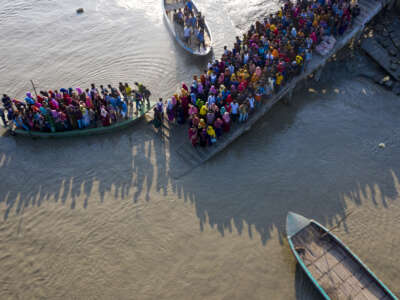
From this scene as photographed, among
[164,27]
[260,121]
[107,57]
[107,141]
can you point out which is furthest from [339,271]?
[164,27]

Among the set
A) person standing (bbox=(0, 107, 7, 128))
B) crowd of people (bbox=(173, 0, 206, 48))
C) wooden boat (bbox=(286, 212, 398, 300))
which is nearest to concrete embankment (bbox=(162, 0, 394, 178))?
wooden boat (bbox=(286, 212, 398, 300))

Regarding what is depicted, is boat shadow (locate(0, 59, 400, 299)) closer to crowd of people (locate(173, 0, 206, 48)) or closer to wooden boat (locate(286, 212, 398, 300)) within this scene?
wooden boat (locate(286, 212, 398, 300))

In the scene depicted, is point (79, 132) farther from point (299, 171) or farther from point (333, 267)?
point (333, 267)

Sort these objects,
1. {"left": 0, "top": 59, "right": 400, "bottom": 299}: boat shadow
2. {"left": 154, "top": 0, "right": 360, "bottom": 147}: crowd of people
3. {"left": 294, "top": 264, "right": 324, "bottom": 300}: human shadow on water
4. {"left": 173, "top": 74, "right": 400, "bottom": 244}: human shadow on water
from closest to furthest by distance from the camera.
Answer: {"left": 294, "top": 264, "right": 324, "bottom": 300}: human shadow on water → {"left": 173, "top": 74, "right": 400, "bottom": 244}: human shadow on water → {"left": 0, "top": 59, "right": 400, "bottom": 299}: boat shadow → {"left": 154, "top": 0, "right": 360, "bottom": 147}: crowd of people

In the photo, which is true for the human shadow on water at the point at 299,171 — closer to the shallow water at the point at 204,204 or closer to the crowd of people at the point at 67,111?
the shallow water at the point at 204,204

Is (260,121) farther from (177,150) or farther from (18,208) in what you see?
(18,208)
